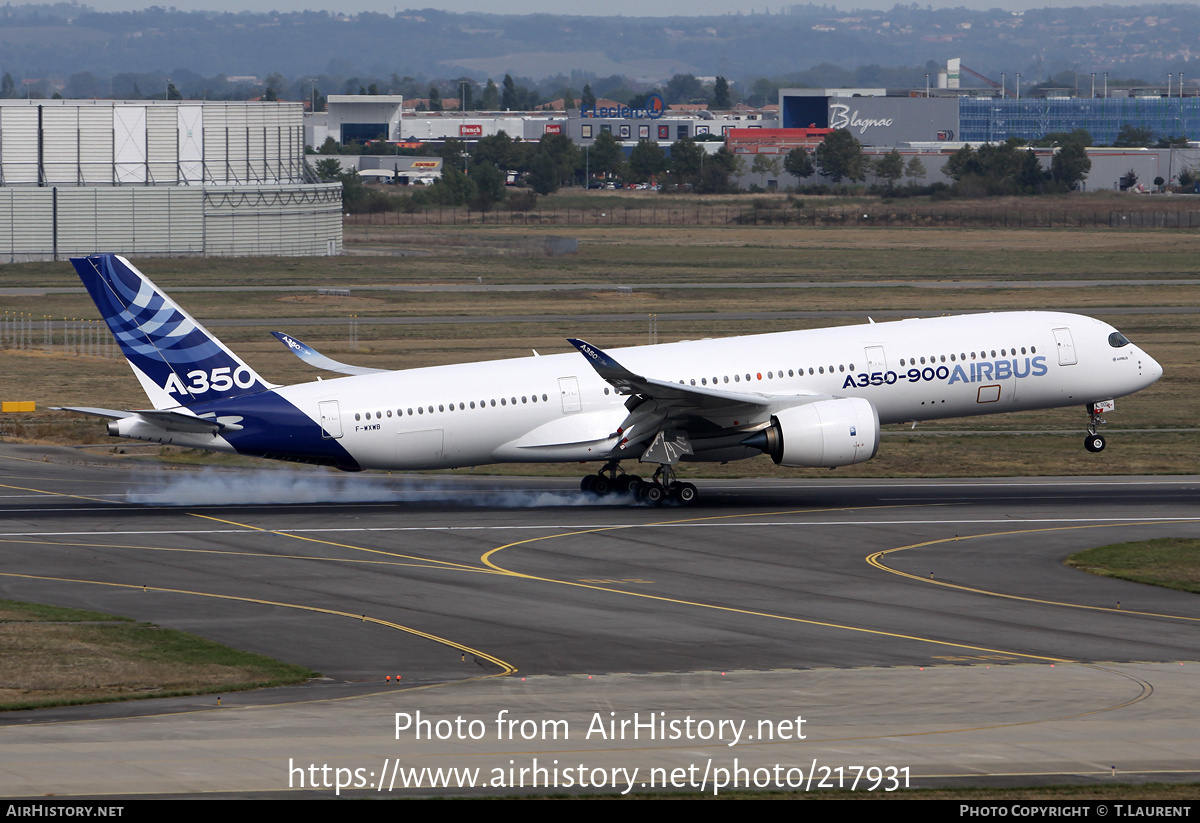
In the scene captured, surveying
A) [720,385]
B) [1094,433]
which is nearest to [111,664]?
[720,385]

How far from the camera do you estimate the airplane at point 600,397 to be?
140 feet

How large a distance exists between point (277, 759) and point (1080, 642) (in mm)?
16228

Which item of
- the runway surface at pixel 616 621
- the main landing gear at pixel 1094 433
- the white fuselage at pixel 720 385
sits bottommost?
the runway surface at pixel 616 621

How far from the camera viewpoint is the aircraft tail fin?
140ft

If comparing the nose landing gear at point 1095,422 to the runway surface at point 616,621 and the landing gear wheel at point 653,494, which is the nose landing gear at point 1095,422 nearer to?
the runway surface at point 616,621

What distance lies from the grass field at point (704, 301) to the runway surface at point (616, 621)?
23.0 ft

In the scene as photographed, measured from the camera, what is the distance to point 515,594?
33.3 m

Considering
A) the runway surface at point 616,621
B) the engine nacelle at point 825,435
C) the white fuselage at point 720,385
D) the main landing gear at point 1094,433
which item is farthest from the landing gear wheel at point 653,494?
the main landing gear at point 1094,433

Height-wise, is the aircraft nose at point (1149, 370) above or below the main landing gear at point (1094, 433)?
above

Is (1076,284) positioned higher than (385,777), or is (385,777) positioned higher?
(1076,284)

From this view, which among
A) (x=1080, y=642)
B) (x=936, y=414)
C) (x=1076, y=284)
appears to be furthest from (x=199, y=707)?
(x=1076, y=284)

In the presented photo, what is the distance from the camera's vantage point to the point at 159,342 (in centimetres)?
4297

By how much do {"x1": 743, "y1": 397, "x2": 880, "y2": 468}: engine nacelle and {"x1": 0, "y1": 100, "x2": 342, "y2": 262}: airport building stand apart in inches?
4220
